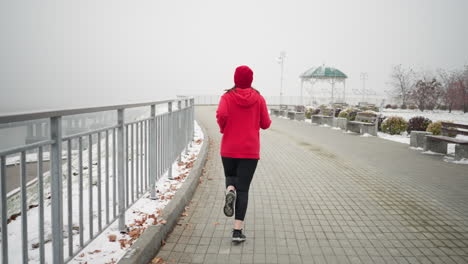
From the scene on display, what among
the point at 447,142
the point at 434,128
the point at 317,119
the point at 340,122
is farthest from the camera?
the point at 317,119

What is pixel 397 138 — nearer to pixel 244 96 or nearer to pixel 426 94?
pixel 244 96

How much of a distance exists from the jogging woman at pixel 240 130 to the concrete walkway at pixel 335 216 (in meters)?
0.58

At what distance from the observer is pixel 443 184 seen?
24.4 feet

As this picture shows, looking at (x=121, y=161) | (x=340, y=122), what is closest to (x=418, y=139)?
(x=340, y=122)

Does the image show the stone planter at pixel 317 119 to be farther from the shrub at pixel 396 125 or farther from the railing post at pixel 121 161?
the railing post at pixel 121 161

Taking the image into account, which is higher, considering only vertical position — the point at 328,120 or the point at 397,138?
the point at 328,120

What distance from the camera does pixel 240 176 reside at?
13.7 feet

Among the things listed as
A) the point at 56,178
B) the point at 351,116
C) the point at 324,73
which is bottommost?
the point at 56,178

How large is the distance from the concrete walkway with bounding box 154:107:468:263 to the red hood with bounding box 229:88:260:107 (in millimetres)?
1595

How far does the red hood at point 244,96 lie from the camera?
13.4ft

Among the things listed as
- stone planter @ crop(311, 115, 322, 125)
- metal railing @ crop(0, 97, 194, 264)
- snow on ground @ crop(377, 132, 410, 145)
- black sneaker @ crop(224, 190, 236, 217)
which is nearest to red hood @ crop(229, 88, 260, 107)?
black sneaker @ crop(224, 190, 236, 217)

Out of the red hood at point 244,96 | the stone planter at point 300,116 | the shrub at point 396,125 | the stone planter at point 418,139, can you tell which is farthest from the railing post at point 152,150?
the stone planter at point 300,116

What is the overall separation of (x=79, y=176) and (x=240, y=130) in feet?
5.65

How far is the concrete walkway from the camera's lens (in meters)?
4.03
